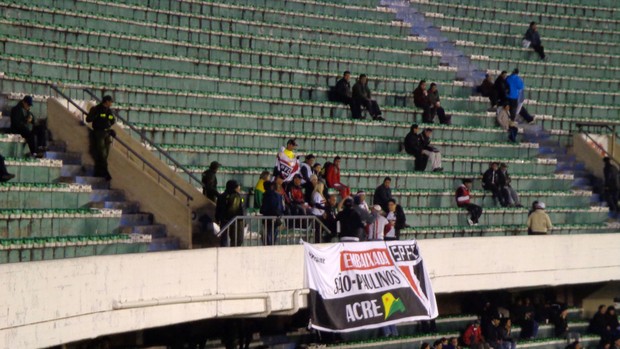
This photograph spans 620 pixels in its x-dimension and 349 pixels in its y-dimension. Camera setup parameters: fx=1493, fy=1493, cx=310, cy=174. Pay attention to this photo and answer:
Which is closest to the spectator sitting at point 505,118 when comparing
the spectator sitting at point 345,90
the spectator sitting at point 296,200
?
the spectator sitting at point 345,90

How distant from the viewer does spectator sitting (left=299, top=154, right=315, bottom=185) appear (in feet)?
66.9

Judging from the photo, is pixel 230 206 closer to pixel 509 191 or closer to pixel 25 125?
pixel 25 125

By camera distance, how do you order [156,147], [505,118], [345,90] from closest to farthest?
[156,147] < [345,90] < [505,118]

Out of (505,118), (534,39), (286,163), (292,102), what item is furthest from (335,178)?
(534,39)

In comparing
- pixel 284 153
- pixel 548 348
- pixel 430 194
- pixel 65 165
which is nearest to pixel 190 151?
pixel 284 153

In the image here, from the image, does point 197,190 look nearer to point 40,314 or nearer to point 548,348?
point 40,314

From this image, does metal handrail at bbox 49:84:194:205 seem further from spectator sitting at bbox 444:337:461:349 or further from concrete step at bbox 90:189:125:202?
spectator sitting at bbox 444:337:461:349

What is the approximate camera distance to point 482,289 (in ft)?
70.8

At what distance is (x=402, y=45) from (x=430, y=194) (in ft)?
17.8

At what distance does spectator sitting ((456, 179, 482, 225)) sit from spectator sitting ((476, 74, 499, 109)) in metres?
4.19

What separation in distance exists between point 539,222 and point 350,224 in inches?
193

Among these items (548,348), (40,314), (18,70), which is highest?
(18,70)

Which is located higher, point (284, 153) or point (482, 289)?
point (284, 153)

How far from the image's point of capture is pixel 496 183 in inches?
957
